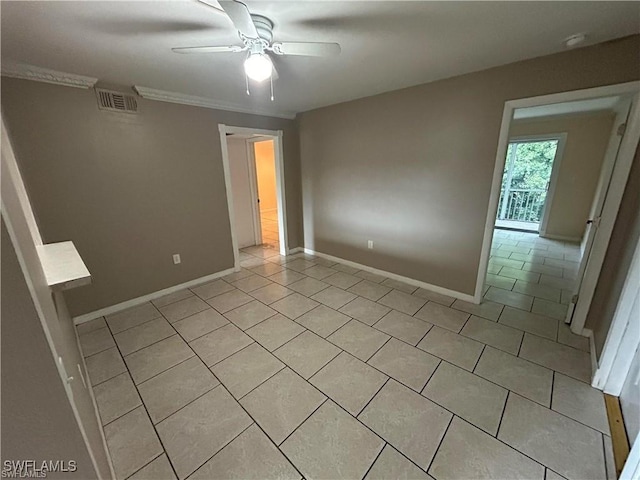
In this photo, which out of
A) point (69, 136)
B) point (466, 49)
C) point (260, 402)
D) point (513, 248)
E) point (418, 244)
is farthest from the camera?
point (513, 248)

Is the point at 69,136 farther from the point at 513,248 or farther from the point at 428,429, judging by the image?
the point at 513,248

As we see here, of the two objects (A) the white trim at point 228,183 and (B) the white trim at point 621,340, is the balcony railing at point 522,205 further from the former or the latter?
(A) the white trim at point 228,183

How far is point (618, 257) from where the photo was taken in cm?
195

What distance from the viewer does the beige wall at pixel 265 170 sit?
6508 mm

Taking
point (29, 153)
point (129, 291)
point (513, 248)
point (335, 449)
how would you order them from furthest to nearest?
point (513, 248) → point (129, 291) → point (29, 153) → point (335, 449)

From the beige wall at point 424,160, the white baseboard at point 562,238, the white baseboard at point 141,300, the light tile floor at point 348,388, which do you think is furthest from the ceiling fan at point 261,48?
the white baseboard at point 562,238

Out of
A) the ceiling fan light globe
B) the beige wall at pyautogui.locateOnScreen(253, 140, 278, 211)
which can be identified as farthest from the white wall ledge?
the beige wall at pyautogui.locateOnScreen(253, 140, 278, 211)

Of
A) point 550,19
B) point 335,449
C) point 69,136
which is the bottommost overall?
point 335,449

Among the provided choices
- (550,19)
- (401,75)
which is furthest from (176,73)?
(550,19)

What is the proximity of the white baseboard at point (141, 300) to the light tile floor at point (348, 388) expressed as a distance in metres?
0.09

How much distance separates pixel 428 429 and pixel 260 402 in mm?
1052

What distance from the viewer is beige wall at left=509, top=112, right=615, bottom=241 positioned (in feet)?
15.1

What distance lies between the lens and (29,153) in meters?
2.17

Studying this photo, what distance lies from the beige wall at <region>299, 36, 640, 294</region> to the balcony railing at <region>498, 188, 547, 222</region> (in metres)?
4.28
